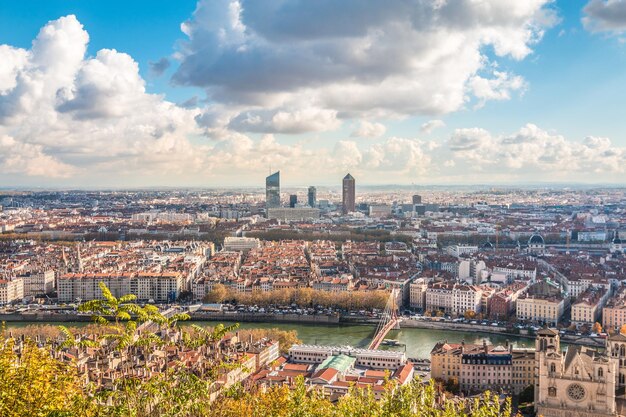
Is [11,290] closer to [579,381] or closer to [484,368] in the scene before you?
[484,368]

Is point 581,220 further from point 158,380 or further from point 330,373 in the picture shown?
point 158,380

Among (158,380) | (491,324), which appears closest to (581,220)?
(491,324)

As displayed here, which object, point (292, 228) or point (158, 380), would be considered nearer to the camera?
point (158, 380)

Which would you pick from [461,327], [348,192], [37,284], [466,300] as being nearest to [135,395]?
[461,327]

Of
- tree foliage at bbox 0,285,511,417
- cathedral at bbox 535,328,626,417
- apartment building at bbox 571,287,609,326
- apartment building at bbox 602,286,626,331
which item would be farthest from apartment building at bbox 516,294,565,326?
tree foliage at bbox 0,285,511,417

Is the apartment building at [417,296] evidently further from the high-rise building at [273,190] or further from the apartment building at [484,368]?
the high-rise building at [273,190]

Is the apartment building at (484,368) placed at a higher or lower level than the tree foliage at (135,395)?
lower

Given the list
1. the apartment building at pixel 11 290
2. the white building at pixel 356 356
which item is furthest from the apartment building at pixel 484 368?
the apartment building at pixel 11 290
